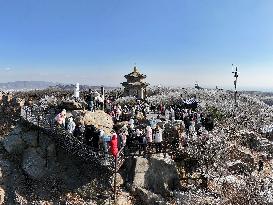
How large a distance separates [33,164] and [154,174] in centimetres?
968

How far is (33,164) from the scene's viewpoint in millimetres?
31031

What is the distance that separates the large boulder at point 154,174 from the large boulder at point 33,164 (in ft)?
24.8

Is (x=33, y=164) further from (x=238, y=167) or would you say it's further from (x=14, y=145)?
(x=238, y=167)

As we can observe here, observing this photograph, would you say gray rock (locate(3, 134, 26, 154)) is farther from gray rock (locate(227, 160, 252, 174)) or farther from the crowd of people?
gray rock (locate(227, 160, 252, 174))

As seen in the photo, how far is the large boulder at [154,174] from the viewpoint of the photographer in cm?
2770

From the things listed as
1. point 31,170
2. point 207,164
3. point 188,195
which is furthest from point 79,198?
point 207,164

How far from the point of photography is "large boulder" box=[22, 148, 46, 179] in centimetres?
3034

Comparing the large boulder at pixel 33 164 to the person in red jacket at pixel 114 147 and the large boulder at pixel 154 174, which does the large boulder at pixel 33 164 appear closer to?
the large boulder at pixel 154 174

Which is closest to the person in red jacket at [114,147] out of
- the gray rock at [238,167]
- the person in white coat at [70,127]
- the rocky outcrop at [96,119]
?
the person in white coat at [70,127]

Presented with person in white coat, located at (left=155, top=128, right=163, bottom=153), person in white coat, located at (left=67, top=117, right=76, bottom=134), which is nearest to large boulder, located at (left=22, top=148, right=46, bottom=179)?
person in white coat, located at (left=67, top=117, right=76, bottom=134)

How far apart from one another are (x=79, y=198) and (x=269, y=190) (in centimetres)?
1317

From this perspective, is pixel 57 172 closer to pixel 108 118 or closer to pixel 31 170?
pixel 31 170

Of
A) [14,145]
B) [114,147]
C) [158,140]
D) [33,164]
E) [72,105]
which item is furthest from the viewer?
[72,105]

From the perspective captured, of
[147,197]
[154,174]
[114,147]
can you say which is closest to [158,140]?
[154,174]
